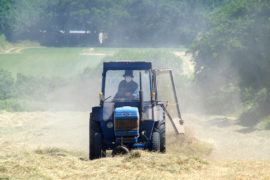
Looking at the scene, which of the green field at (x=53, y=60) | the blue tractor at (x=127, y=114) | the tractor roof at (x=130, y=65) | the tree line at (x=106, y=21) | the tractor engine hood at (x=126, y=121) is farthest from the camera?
the tree line at (x=106, y=21)

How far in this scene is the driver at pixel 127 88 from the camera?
12.1 metres

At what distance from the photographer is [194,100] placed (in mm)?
36000

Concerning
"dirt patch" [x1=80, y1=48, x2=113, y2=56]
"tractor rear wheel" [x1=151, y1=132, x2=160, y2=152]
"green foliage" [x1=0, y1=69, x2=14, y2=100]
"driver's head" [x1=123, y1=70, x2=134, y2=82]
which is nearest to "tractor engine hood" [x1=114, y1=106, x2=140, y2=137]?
"tractor rear wheel" [x1=151, y1=132, x2=160, y2=152]

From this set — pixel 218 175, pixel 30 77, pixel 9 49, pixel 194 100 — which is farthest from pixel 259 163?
pixel 9 49

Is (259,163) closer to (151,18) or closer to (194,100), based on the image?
(194,100)

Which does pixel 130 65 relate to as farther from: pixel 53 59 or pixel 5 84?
pixel 53 59

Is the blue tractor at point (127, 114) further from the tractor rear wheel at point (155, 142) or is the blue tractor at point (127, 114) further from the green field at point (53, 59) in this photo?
the green field at point (53, 59)

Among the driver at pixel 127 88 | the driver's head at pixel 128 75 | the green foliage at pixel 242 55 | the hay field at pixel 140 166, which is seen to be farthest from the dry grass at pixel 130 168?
the green foliage at pixel 242 55

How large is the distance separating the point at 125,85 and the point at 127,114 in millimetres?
1359

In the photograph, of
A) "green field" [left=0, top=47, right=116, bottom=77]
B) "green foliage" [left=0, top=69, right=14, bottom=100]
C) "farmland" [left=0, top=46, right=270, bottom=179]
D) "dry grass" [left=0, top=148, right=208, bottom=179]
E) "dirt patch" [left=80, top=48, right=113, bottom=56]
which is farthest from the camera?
"dirt patch" [left=80, top=48, right=113, bottom=56]

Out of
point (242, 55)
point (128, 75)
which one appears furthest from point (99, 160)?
point (242, 55)

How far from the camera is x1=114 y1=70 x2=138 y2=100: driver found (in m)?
12.1

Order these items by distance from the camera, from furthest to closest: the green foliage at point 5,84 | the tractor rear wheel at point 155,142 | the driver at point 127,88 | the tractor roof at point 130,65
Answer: the green foliage at point 5,84
the tractor roof at point 130,65
the driver at point 127,88
the tractor rear wheel at point 155,142

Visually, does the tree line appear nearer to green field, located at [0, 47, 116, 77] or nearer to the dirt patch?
the dirt patch
